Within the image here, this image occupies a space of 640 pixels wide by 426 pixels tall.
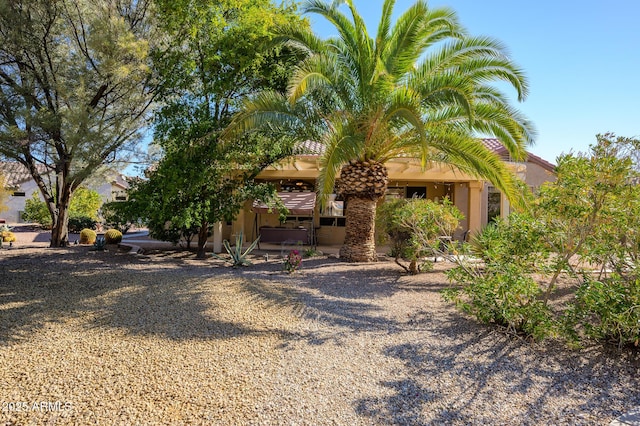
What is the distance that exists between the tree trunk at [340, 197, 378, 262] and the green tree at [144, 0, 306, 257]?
3417mm

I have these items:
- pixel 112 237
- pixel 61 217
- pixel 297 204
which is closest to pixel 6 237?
pixel 61 217

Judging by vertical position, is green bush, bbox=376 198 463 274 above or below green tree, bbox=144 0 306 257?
below

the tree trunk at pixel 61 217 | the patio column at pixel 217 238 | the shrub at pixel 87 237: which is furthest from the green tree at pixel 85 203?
the patio column at pixel 217 238

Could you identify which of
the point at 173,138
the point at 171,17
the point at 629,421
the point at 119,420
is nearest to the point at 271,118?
the point at 173,138

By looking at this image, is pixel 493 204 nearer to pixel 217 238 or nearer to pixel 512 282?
pixel 217 238

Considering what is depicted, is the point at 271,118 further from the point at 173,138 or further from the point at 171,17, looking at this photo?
the point at 171,17

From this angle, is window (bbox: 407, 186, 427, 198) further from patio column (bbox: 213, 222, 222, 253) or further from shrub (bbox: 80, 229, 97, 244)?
shrub (bbox: 80, 229, 97, 244)

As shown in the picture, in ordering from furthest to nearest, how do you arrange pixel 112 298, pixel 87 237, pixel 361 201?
1. pixel 87 237
2. pixel 361 201
3. pixel 112 298

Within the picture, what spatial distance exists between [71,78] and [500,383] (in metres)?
15.3

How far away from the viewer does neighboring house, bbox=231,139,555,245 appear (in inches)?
661

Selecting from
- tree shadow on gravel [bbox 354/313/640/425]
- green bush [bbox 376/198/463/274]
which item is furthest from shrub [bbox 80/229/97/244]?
tree shadow on gravel [bbox 354/313/640/425]

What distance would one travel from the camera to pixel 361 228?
41.9 ft

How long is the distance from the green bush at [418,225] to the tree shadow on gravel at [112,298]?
4.66 m

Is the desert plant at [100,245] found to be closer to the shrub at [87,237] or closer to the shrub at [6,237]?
the shrub at [87,237]
